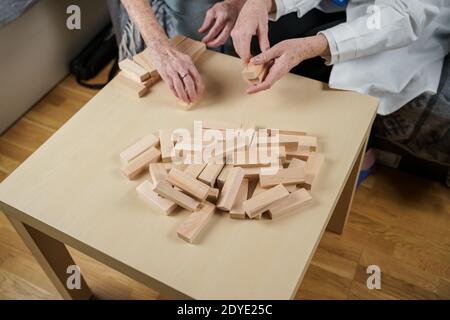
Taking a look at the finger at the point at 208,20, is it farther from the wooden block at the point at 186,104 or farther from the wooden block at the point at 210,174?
the wooden block at the point at 210,174

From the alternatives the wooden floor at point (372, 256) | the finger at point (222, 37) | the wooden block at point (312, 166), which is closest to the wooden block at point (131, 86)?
the finger at point (222, 37)

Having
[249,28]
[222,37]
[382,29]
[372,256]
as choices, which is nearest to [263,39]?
[249,28]

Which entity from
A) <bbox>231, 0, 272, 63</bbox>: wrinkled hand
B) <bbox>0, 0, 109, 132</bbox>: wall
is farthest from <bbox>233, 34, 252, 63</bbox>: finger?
<bbox>0, 0, 109, 132</bbox>: wall

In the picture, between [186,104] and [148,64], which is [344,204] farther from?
[148,64]

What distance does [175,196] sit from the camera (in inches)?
33.3

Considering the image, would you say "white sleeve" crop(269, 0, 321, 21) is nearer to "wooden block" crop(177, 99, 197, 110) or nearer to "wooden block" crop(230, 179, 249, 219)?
"wooden block" crop(177, 99, 197, 110)

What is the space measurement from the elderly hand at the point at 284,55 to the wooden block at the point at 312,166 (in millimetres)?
208

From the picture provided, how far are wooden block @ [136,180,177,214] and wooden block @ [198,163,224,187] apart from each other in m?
0.08

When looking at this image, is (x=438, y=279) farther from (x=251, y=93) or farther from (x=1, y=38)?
(x=1, y=38)

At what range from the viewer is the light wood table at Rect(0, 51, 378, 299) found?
77 cm

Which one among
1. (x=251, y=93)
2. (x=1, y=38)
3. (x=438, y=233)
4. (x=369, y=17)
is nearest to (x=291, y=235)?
(x=251, y=93)

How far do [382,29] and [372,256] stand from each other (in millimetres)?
692

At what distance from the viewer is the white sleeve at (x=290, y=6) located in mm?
1183

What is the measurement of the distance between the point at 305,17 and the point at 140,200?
0.83 metres
